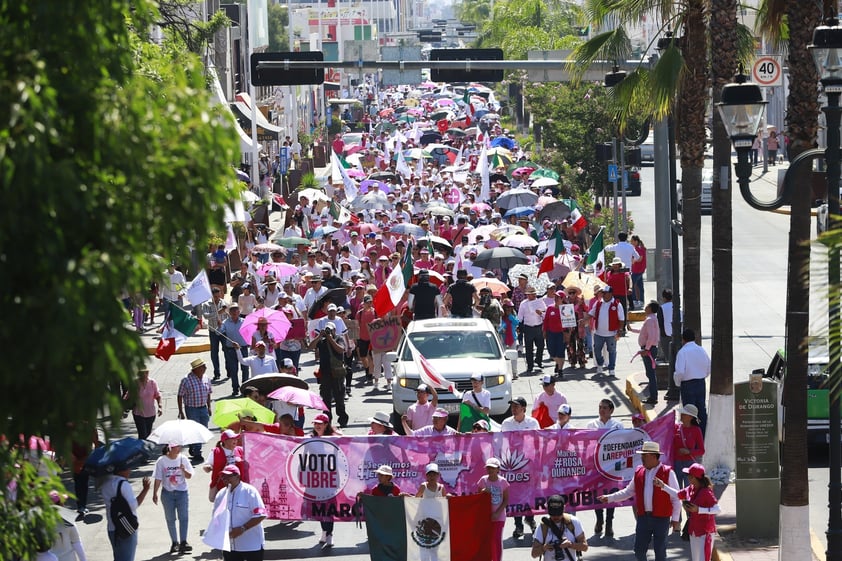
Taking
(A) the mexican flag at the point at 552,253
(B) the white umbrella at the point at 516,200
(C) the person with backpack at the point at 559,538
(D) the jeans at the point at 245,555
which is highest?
(B) the white umbrella at the point at 516,200

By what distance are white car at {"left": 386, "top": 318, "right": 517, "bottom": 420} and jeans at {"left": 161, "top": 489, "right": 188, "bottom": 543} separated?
5886 mm

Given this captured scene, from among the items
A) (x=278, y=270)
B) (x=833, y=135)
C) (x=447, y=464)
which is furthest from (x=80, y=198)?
(x=278, y=270)

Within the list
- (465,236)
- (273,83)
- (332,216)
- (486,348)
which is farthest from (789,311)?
(332,216)

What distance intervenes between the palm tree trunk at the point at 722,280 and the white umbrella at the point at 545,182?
29210mm

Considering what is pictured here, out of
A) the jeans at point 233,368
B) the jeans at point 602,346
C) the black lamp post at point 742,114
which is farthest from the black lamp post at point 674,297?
the black lamp post at point 742,114

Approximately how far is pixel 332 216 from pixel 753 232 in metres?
13.6

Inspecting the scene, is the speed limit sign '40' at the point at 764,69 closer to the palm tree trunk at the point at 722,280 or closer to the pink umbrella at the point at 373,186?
the pink umbrella at the point at 373,186

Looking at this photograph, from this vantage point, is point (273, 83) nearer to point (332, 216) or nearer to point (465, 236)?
point (465, 236)

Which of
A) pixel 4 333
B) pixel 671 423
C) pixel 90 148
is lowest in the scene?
pixel 671 423

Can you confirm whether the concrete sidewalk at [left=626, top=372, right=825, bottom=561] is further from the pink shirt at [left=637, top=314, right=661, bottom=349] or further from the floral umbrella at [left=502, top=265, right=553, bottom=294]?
the floral umbrella at [left=502, top=265, right=553, bottom=294]

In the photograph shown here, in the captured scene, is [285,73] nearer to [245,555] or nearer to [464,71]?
[464,71]

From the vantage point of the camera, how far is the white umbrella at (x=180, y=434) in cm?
1552

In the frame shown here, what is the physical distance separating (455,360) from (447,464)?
581 cm

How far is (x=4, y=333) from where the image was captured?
6.20m
